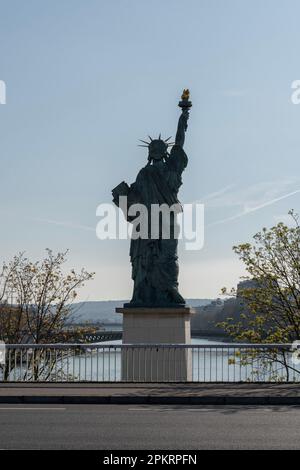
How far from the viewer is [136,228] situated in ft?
71.1

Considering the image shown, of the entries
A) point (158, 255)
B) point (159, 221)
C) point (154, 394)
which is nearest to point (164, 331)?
point (158, 255)

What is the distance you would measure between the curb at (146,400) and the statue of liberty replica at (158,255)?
19.2ft

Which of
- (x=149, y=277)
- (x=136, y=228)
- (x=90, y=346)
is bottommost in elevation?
(x=90, y=346)

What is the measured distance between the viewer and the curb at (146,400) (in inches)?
535

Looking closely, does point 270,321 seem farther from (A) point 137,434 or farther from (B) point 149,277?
(A) point 137,434

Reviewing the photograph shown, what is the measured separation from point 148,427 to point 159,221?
11461mm

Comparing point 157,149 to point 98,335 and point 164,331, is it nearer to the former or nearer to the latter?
point 164,331

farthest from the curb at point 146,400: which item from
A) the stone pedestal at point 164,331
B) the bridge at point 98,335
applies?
the bridge at point 98,335

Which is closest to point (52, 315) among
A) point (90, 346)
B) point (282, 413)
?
point (90, 346)

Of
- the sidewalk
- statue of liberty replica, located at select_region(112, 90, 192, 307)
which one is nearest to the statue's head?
statue of liberty replica, located at select_region(112, 90, 192, 307)

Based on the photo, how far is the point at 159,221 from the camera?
21.6 metres

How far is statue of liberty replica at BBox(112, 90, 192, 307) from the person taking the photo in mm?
21172

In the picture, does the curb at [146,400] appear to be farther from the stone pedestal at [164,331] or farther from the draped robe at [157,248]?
the draped robe at [157,248]
